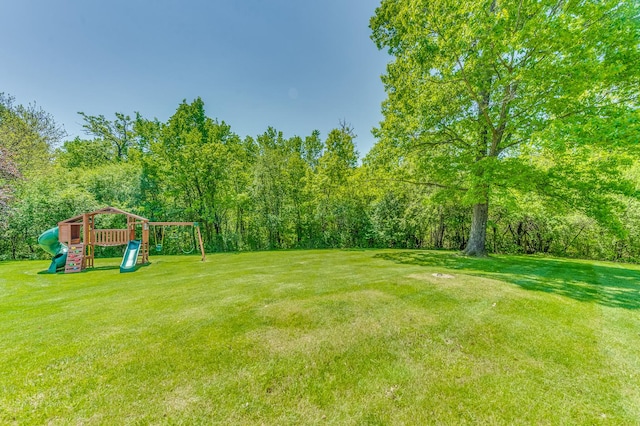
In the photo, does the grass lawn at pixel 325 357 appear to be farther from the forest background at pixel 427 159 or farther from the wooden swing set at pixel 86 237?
the forest background at pixel 427 159

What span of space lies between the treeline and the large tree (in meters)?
2.87

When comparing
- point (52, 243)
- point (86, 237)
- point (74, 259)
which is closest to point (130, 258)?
point (74, 259)

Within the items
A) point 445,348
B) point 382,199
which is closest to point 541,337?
point 445,348

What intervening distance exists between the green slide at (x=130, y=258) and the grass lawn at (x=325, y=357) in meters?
3.46

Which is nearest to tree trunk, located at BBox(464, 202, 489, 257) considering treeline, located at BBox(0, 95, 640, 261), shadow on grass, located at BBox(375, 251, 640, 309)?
shadow on grass, located at BBox(375, 251, 640, 309)

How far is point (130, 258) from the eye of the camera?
9625mm

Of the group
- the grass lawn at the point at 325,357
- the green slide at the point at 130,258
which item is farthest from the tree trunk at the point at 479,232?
the green slide at the point at 130,258

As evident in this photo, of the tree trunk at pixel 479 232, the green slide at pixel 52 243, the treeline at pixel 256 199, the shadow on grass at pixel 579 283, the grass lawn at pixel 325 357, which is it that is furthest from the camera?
the treeline at pixel 256 199

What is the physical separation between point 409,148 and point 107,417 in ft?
39.1

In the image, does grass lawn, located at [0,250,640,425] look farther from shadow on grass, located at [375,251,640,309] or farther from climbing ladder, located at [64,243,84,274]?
climbing ladder, located at [64,243,84,274]

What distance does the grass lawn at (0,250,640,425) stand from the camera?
2.13 m

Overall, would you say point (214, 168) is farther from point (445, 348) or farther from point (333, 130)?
point (445, 348)

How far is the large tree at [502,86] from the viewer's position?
6898mm

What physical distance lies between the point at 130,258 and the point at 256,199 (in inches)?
362
